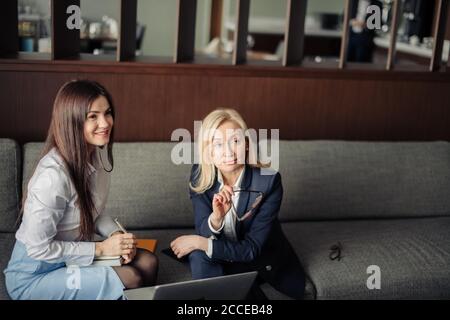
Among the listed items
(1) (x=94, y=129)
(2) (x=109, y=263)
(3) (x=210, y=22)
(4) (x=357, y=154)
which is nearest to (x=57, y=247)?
(2) (x=109, y=263)

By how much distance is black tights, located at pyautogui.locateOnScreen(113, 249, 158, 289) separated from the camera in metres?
1.97

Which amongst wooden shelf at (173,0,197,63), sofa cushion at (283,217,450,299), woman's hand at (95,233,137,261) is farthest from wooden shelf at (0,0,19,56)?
sofa cushion at (283,217,450,299)

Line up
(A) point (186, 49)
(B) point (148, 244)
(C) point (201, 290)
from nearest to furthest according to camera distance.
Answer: (C) point (201, 290)
(B) point (148, 244)
(A) point (186, 49)

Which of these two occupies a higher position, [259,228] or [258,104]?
[258,104]

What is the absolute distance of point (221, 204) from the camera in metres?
2.06

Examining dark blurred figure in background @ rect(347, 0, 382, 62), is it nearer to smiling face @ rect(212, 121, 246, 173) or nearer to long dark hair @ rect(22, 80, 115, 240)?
smiling face @ rect(212, 121, 246, 173)

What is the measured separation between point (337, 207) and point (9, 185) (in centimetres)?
137

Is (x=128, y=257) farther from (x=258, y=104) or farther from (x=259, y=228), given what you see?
(x=258, y=104)

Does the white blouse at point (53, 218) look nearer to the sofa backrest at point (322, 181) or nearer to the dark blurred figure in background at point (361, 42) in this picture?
the sofa backrest at point (322, 181)

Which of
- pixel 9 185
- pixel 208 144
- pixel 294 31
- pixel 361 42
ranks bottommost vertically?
pixel 9 185

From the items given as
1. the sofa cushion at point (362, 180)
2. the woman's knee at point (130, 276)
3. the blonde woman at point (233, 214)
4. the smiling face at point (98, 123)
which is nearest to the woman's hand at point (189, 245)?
the blonde woman at point (233, 214)

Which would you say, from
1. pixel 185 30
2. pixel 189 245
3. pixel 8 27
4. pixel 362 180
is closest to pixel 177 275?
pixel 189 245

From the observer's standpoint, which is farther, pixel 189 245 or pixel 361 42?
pixel 361 42
